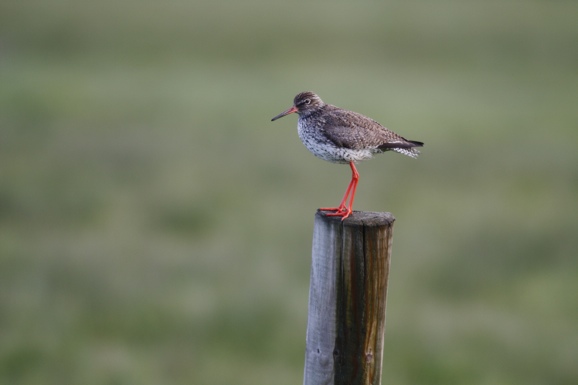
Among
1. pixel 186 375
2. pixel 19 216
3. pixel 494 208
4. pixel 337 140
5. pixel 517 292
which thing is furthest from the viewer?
pixel 494 208

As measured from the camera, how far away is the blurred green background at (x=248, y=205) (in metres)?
9.93

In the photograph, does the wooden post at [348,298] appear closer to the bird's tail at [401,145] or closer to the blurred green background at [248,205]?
the bird's tail at [401,145]

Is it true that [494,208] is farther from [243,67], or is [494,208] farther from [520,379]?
[243,67]

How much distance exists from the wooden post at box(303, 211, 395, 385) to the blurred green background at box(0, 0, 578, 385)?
4.80m

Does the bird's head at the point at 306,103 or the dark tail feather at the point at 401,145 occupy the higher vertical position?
the bird's head at the point at 306,103

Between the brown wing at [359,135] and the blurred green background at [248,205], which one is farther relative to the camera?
the blurred green background at [248,205]

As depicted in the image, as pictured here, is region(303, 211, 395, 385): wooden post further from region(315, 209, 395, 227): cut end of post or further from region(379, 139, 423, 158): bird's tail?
region(379, 139, 423, 158): bird's tail

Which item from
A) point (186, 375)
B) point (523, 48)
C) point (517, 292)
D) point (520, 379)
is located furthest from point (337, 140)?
point (523, 48)

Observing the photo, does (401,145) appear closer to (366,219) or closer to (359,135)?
(359,135)

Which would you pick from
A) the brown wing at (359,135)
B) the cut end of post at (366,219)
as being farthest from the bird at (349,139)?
the cut end of post at (366,219)

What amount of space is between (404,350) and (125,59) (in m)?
25.0

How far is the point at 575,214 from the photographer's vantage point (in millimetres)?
15570

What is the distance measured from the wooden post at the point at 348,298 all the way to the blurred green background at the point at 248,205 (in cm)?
480

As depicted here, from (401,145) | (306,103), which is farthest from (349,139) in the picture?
(306,103)
